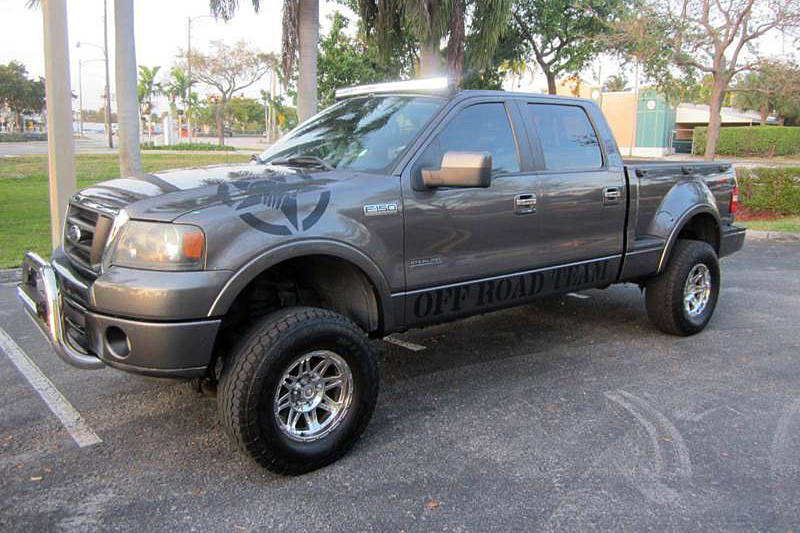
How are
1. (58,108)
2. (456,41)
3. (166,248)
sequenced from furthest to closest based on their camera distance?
(456,41) < (58,108) < (166,248)

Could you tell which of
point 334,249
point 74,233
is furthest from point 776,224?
point 74,233

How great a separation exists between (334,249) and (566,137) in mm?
2339

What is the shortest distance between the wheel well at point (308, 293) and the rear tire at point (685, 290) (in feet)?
9.45

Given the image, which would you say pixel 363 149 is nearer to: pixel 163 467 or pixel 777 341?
pixel 163 467

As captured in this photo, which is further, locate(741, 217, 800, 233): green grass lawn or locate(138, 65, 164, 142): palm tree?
locate(138, 65, 164, 142): palm tree

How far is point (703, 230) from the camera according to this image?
20.6 ft

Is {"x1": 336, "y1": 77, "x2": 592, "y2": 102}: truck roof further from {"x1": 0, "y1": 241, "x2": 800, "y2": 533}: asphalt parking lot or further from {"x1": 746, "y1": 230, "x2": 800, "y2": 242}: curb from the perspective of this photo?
{"x1": 746, "y1": 230, "x2": 800, "y2": 242}: curb

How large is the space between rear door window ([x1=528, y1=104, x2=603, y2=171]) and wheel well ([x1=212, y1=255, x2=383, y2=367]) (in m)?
1.73

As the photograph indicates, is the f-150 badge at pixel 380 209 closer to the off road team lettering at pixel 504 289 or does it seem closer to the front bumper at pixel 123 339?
the off road team lettering at pixel 504 289

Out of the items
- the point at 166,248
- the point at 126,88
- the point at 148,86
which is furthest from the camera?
the point at 148,86

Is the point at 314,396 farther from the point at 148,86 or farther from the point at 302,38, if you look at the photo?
the point at 148,86

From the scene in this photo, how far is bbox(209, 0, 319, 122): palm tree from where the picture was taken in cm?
1087

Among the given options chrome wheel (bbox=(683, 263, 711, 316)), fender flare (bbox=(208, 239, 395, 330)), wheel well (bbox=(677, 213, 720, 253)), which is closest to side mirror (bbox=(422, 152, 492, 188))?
fender flare (bbox=(208, 239, 395, 330))

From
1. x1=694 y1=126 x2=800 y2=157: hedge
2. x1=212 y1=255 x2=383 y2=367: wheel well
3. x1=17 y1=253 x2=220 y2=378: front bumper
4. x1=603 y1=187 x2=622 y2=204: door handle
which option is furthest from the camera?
x1=694 y1=126 x2=800 y2=157: hedge
